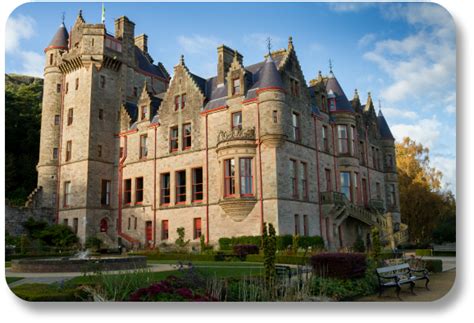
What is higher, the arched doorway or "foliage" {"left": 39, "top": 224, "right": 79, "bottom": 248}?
the arched doorway

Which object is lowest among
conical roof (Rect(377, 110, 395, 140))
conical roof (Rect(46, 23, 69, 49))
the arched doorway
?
the arched doorway

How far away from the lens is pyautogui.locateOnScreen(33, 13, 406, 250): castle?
28.5 meters

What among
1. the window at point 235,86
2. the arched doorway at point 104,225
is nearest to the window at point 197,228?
the window at point 235,86

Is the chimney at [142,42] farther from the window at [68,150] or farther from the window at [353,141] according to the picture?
the window at [353,141]

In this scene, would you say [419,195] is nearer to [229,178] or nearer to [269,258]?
[229,178]

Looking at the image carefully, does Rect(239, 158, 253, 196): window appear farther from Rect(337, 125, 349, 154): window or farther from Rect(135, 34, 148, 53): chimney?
Rect(135, 34, 148, 53): chimney

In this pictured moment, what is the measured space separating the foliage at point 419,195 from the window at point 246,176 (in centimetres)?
2162

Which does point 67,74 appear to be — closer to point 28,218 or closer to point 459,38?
point 28,218

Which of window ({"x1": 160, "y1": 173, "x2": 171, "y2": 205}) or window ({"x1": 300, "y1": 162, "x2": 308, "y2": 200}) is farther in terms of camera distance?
window ({"x1": 160, "y1": 173, "x2": 171, "y2": 205})

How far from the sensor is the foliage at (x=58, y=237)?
34.2 meters

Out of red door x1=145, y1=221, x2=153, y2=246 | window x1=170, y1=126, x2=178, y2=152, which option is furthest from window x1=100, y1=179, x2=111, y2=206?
window x1=170, y1=126, x2=178, y2=152

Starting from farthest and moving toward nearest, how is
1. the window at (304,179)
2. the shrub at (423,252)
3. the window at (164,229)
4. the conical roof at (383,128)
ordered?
the conical roof at (383,128)
the window at (164,229)
the shrub at (423,252)
the window at (304,179)

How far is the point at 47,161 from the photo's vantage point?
1506 inches

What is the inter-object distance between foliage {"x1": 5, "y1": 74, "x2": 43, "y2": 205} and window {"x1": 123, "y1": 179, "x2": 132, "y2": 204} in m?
9.33
